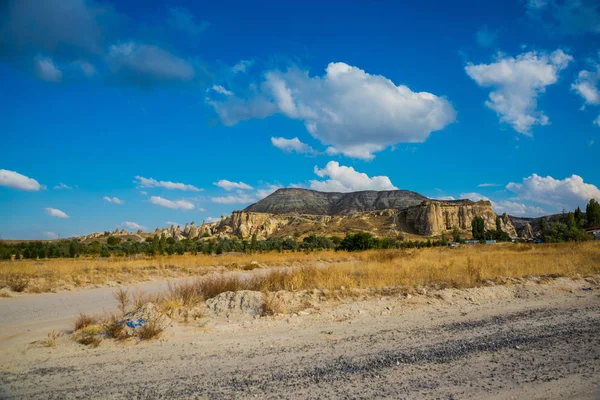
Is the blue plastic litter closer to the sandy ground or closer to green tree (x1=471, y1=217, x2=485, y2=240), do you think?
the sandy ground

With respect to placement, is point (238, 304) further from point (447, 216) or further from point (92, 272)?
point (447, 216)

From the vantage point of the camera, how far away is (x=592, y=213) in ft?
317

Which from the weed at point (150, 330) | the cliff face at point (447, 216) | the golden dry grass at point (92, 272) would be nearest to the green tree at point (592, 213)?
the cliff face at point (447, 216)

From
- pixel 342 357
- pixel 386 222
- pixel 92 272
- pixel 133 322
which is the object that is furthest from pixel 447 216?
pixel 133 322

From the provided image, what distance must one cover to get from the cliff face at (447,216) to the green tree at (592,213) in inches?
1053

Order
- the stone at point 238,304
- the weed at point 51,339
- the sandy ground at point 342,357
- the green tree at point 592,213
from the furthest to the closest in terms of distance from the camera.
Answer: the green tree at point 592,213 → the stone at point 238,304 → the weed at point 51,339 → the sandy ground at point 342,357

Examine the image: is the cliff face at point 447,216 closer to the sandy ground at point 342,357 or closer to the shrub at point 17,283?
the shrub at point 17,283

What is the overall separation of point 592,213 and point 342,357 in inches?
4860

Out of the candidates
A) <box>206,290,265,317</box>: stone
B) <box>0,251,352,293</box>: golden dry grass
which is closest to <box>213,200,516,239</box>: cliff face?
<box>0,251,352,293</box>: golden dry grass

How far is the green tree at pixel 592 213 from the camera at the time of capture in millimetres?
94000

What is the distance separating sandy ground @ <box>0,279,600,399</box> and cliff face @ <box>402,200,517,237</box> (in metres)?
119

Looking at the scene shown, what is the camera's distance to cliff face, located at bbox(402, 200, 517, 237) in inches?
4838

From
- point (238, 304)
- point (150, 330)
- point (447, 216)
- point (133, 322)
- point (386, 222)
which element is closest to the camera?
point (150, 330)

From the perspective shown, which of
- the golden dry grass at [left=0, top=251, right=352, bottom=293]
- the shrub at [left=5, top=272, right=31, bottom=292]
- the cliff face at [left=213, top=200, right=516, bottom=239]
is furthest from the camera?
the cliff face at [left=213, top=200, right=516, bottom=239]
